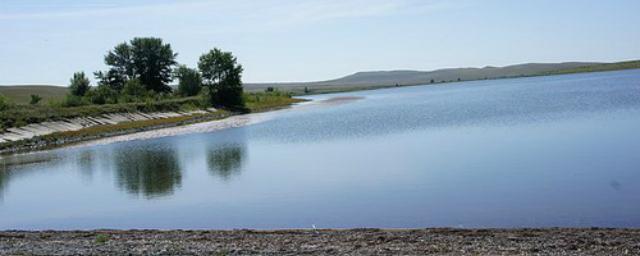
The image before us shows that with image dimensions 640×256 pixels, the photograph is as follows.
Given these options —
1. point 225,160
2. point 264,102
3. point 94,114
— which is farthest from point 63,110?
point 264,102

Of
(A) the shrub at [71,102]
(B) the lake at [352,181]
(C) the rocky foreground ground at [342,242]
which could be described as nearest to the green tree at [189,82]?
(A) the shrub at [71,102]

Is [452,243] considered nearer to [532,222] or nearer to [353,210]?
[532,222]

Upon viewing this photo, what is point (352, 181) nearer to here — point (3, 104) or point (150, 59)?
point (3, 104)

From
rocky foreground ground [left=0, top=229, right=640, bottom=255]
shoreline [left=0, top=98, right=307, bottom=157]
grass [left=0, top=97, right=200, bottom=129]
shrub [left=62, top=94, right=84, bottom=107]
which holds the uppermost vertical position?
shrub [left=62, top=94, right=84, bottom=107]

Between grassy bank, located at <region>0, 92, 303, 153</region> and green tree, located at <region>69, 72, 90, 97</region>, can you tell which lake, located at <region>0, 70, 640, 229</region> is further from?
green tree, located at <region>69, 72, 90, 97</region>

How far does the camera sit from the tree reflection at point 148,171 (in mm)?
27098

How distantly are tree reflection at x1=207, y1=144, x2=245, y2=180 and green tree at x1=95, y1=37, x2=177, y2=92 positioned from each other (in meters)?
62.4

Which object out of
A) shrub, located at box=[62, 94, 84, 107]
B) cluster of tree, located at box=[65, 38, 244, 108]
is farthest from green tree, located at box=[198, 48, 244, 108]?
shrub, located at box=[62, 94, 84, 107]

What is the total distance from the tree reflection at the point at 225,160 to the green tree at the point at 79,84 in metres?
55.9

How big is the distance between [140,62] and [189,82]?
27.8 feet

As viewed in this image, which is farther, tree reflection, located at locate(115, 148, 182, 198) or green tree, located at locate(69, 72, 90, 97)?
green tree, located at locate(69, 72, 90, 97)

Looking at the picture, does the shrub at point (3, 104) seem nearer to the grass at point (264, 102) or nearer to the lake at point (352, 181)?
the lake at point (352, 181)

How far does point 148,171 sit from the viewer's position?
32656 mm

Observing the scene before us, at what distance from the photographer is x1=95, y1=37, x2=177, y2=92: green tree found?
4065 inches
